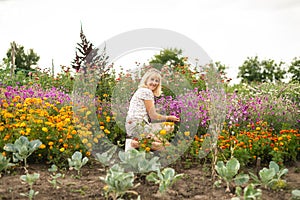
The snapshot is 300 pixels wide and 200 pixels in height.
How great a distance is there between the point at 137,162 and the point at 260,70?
81.8 ft

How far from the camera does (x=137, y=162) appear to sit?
3824 mm

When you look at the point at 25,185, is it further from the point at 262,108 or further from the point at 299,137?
the point at 262,108

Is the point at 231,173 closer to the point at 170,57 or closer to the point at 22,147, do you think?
the point at 22,147

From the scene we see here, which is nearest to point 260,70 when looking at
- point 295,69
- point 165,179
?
point 295,69

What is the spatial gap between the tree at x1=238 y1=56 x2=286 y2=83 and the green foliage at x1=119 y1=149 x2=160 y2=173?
23.0 meters

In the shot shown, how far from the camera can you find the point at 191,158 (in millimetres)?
4875

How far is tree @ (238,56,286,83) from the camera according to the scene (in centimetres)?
2626

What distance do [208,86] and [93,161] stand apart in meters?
3.18

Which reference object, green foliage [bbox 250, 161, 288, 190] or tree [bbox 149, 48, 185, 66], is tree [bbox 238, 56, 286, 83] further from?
green foliage [bbox 250, 161, 288, 190]

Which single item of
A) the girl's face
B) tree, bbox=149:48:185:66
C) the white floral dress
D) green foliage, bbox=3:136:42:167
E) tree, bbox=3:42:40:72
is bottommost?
green foliage, bbox=3:136:42:167

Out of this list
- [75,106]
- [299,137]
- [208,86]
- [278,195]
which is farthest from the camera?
[208,86]

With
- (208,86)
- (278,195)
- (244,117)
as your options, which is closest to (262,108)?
(244,117)

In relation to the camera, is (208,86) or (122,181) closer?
(122,181)

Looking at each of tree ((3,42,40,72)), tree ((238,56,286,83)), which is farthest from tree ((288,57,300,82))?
tree ((3,42,40,72))
